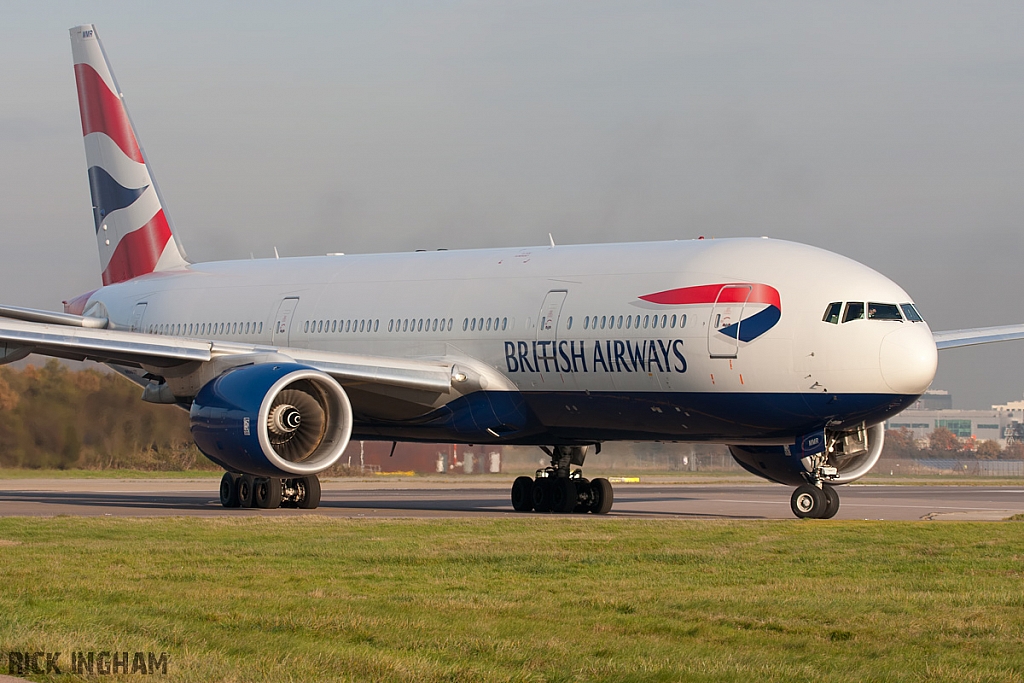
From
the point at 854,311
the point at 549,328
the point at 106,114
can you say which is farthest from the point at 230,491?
the point at 854,311

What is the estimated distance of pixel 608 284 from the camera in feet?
71.9

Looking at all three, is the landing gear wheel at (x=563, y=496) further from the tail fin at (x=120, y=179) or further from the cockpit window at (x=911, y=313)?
the tail fin at (x=120, y=179)

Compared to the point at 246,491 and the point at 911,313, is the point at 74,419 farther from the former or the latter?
the point at 911,313

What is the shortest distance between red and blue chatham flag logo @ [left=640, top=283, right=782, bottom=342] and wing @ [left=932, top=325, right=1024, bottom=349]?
19.2 feet

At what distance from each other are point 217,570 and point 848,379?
10.2 meters

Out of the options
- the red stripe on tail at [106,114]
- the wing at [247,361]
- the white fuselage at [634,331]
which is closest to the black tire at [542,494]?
the white fuselage at [634,331]

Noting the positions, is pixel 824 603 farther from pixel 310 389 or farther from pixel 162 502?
pixel 162 502

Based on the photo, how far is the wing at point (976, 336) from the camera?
24.8 meters

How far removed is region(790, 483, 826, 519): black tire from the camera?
67.3 feet

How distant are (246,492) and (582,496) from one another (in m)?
5.73

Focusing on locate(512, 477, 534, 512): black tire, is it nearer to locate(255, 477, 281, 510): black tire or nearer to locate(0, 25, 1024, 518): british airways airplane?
→ locate(0, 25, 1024, 518): british airways airplane

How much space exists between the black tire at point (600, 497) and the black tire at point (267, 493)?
535cm

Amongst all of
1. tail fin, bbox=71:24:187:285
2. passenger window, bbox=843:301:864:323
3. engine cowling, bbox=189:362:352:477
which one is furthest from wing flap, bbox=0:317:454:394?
tail fin, bbox=71:24:187:285

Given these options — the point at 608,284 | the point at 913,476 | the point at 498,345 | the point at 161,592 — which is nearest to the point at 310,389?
the point at 498,345
